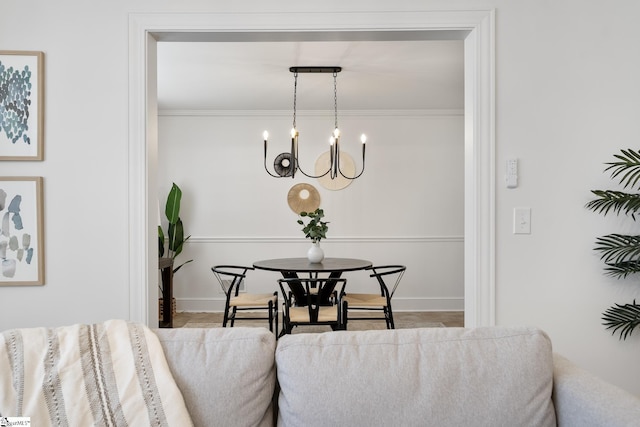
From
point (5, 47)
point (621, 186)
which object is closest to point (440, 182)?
point (621, 186)

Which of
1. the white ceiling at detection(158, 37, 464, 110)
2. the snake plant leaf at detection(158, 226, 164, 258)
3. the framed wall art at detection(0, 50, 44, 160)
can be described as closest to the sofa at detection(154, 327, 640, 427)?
the framed wall art at detection(0, 50, 44, 160)

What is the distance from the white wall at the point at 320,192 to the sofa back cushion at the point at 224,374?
474cm

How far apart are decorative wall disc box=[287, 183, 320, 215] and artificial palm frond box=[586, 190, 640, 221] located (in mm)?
4059

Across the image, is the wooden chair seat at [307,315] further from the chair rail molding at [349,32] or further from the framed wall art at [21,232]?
the framed wall art at [21,232]

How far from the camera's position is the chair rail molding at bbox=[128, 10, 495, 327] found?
8.30 feet

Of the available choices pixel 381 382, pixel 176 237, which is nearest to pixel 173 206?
pixel 176 237

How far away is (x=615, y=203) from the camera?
2426 millimetres

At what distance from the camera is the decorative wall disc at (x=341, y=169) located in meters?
6.33

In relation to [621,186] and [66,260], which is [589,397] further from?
[66,260]

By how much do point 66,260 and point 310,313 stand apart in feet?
6.26

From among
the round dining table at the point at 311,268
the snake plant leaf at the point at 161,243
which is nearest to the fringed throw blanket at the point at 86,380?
the round dining table at the point at 311,268

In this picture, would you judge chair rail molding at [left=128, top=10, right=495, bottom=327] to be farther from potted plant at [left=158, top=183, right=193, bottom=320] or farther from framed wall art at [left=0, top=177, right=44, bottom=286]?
potted plant at [left=158, top=183, right=193, bottom=320]

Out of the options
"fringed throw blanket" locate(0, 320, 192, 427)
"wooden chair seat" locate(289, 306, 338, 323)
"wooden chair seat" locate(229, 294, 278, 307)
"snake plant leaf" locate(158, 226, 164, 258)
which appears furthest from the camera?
"snake plant leaf" locate(158, 226, 164, 258)

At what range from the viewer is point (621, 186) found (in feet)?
8.30
